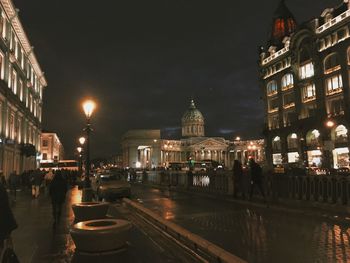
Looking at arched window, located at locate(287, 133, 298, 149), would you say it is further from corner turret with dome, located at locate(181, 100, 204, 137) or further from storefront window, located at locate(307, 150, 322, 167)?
corner turret with dome, located at locate(181, 100, 204, 137)

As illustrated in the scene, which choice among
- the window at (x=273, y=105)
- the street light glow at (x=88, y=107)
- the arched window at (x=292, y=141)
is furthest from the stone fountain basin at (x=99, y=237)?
the window at (x=273, y=105)

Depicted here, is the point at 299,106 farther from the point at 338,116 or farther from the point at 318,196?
the point at 318,196

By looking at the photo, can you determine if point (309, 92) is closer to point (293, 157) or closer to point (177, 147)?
point (293, 157)

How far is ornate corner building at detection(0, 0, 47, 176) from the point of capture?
34938 mm

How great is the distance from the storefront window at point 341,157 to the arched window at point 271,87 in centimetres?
2377

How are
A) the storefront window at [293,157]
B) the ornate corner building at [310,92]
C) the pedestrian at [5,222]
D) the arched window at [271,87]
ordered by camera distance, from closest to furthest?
the pedestrian at [5,222] → the ornate corner building at [310,92] → the storefront window at [293,157] → the arched window at [271,87]

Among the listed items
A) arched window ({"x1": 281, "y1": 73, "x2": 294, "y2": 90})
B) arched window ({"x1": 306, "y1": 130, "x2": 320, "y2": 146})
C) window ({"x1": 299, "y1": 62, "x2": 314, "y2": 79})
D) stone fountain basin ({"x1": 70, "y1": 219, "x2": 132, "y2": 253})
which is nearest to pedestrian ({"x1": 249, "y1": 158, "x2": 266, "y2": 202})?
stone fountain basin ({"x1": 70, "y1": 219, "x2": 132, "y2": 253})

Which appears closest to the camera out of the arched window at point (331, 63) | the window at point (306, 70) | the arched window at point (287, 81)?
the arched window at point (331, 63)

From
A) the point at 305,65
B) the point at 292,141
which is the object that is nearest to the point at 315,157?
the point at 292,141

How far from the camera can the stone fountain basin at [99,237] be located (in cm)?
775

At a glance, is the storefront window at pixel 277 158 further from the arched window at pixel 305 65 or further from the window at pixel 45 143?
the window at pixel 45 143

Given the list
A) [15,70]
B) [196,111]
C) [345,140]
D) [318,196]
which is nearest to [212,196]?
[318,196]

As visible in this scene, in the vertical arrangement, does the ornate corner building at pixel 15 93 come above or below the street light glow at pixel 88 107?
above

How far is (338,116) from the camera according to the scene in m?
53.3
